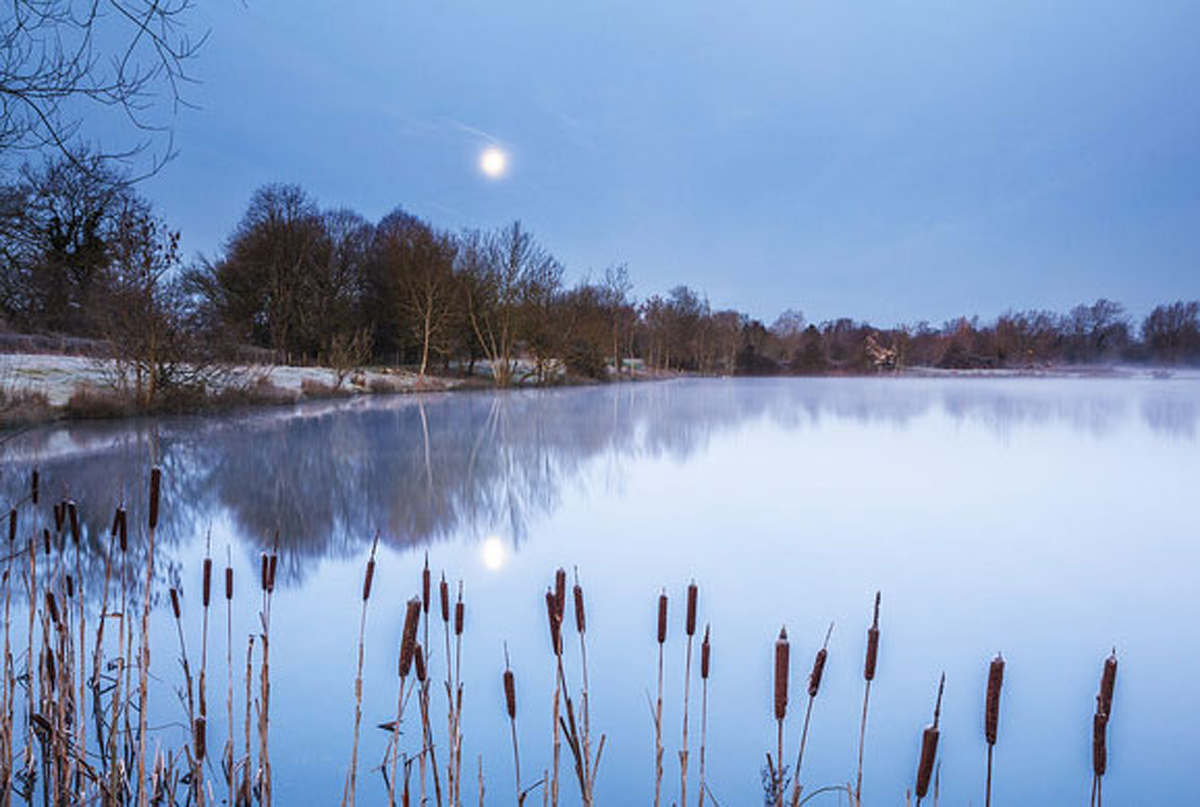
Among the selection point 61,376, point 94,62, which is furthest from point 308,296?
point 94,62

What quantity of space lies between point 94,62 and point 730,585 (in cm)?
384

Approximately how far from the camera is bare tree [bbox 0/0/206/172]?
2355 mm

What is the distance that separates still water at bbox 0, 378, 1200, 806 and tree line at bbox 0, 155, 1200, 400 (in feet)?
7.91

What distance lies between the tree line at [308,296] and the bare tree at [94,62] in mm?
238

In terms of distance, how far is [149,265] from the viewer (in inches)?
484

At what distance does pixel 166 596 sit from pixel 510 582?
1845 millimetres

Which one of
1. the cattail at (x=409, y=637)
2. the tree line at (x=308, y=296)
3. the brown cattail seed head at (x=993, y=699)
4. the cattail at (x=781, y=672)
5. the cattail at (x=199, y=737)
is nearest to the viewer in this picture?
the brown cattail seed head at (x=993, y=699)

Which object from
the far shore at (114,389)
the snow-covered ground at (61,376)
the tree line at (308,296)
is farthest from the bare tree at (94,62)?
the snow-covered ground at (61,376)

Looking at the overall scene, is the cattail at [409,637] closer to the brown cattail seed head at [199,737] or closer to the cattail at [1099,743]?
the brown cattail seed head at [199,737]

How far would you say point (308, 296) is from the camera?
3183 centimetres

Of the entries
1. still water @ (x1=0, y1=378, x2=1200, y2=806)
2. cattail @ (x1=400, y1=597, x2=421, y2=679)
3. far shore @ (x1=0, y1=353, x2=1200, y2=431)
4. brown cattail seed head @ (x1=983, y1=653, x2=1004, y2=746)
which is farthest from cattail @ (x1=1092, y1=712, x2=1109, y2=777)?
far shore @ (x1=0, y1=353, x2=1200, y2=431)

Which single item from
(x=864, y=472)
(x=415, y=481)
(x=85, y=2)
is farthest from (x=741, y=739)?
(x=864, y=472)

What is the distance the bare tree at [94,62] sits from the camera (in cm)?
236

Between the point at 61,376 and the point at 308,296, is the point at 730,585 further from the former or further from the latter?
the point at 308,296
